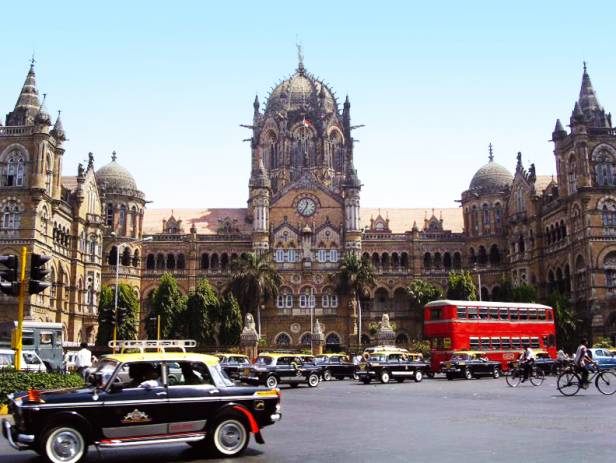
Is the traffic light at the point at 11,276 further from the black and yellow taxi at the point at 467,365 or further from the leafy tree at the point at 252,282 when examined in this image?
the leafy tree at the point at 252,282

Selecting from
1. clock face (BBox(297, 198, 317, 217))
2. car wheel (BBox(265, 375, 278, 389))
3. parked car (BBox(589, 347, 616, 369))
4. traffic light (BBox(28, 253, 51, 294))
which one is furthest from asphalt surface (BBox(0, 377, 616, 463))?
clock face (BBox(297, 198, 317, 217))

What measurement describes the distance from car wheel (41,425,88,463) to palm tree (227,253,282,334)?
54525 millimetres

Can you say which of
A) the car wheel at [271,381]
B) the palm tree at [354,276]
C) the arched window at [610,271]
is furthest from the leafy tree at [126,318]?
the arched window at [610,271]

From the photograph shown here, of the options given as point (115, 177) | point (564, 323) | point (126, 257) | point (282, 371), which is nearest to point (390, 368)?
point (282, 371)

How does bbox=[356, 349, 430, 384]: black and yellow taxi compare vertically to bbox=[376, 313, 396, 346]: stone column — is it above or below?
below

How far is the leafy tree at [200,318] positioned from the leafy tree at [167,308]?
1.71 ft

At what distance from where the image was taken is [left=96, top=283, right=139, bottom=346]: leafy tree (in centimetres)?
A: 6000

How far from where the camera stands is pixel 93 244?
7031cm

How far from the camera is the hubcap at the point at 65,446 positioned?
11.8 m

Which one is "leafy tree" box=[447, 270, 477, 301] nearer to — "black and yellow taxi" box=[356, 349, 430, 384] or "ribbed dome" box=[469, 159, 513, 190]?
"ribbed dome" box=[469, 159, 513, 190]

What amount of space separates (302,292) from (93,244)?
22480 mm

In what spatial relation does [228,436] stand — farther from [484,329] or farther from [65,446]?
[484,329]

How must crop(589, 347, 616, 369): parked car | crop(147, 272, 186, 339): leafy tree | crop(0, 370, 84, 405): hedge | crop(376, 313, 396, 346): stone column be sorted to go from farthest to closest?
crop(147, 272, 186, 339): leafy tree < crop(376, 313, 396, 346): stone column < crop(589, 347, 616, 369): parked car < crop(0, 370, 84, 405): hedge

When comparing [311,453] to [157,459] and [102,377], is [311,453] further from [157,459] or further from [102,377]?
[102,377]
